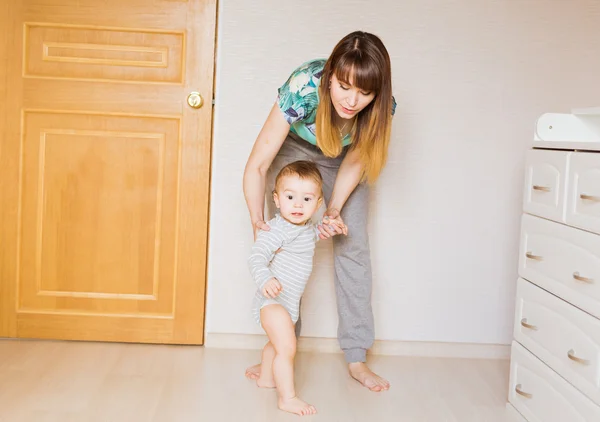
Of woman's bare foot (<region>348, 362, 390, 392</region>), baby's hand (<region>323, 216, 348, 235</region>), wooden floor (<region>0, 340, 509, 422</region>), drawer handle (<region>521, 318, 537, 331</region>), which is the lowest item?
wooden floor (<region>0, 340, 509, 422</region>)

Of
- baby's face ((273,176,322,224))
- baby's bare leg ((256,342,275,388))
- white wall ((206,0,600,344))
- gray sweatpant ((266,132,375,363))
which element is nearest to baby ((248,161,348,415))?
baby's face ((273,176,322,224))

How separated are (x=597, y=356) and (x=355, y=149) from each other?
2.98 ft

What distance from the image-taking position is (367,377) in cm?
243

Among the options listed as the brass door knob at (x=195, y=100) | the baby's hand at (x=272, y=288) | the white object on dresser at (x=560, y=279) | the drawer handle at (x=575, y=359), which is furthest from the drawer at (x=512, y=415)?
the brass door knob at (x=195, y=100)

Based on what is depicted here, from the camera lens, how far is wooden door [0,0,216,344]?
104 inches

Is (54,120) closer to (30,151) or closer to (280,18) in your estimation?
(30,151)

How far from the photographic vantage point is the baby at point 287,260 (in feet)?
7.02

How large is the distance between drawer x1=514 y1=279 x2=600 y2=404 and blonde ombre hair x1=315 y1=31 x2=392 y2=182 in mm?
576

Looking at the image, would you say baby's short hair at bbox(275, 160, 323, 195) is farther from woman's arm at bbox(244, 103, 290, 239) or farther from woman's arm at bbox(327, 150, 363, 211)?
woman's arm at bbox(327, 150, 363, 211)

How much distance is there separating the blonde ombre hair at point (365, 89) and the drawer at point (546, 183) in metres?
0.42

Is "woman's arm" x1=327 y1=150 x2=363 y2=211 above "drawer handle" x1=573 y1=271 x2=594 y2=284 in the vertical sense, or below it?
above

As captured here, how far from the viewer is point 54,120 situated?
266 cm

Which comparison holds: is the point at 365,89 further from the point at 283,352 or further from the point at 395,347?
the point at 395,347

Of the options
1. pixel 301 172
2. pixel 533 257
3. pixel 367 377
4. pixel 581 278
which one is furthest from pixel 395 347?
pixel 581 278
